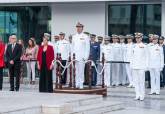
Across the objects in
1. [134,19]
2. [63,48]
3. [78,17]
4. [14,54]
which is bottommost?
[14,54]

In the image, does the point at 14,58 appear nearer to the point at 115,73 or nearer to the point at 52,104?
the point at 115,73

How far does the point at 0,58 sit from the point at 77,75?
9.37ft

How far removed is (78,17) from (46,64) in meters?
8.92

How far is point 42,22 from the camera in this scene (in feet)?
96.6

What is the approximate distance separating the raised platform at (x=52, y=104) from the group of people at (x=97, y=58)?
220 cm

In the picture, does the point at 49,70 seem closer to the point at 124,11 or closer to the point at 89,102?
the point at 89,102

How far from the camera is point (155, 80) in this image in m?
22.2

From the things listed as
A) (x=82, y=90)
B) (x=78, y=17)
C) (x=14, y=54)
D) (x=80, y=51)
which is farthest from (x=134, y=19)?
(x=82, y=90)

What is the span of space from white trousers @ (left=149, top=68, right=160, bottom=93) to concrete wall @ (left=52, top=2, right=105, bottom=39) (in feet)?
20.1

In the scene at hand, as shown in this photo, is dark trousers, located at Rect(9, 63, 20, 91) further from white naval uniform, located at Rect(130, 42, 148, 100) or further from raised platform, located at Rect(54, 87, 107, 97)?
white naval uniform, located at Rect(130, 42, 148, 100)

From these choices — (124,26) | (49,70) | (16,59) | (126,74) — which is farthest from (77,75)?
(124,26)

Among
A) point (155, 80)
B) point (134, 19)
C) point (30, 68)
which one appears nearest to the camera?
point (155, 80)

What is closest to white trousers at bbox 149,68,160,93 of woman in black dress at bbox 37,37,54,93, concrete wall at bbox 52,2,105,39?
woman in black dress at bbox 37,37,54,93

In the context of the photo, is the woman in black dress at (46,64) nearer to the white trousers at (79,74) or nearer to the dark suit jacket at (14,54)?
the white trousers at (79,74)
